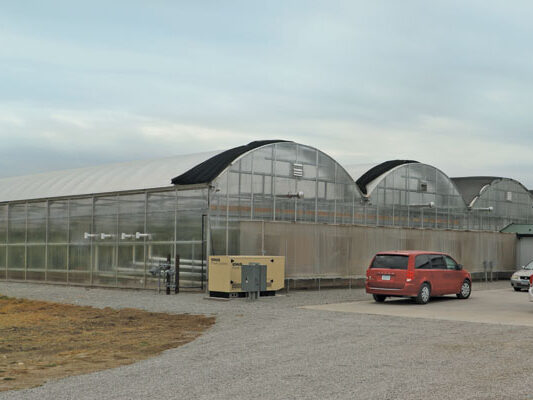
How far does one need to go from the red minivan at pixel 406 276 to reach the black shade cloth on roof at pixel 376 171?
10.1 meters

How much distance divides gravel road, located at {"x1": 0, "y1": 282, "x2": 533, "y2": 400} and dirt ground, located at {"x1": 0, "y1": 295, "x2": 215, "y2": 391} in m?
0.55

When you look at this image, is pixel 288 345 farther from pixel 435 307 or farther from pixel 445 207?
pixel 445 207

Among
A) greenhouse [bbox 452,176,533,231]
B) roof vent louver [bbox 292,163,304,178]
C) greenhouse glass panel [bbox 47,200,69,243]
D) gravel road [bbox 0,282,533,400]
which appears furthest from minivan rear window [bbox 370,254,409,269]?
greenhouse [bbox 452,176,533,231]

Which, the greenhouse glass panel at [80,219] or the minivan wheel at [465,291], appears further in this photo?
the greenhouse glass panel at [80,219]

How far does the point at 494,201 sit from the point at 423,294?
2010 centimetres

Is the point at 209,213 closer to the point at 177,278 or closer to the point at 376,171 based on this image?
the point at 177,278

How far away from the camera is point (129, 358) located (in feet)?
37.0

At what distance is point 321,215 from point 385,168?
5.90 metres

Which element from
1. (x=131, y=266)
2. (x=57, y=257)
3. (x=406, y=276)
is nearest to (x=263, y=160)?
(x=131, y=266)

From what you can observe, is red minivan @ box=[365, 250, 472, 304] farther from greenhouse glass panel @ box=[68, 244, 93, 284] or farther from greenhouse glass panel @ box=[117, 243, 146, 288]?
greenhouse glass panel @ box=[68, 244, 93, 284]

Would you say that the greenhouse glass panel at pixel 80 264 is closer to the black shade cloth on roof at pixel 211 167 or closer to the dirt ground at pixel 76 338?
the black shade cloth on roof at pixel 211 167

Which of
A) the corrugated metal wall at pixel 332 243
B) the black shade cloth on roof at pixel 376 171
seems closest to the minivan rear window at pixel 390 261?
the corrugated metal wall at pixel 332 243

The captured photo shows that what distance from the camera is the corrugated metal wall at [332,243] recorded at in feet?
83.0

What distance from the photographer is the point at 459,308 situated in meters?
20.0
